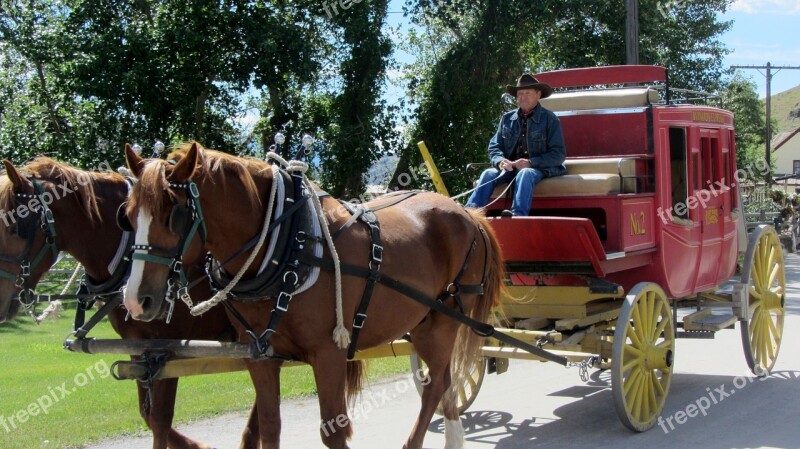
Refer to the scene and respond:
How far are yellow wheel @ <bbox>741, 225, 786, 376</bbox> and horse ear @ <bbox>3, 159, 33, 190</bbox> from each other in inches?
242

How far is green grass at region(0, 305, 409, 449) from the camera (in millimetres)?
6344

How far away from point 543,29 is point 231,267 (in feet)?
45.9

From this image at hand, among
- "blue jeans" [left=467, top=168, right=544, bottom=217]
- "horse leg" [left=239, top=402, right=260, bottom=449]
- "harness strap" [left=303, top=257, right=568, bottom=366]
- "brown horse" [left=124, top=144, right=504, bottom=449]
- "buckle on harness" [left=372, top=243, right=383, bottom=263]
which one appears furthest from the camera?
"blue jeans" [left=467, top=168, right=544, bottom=217]

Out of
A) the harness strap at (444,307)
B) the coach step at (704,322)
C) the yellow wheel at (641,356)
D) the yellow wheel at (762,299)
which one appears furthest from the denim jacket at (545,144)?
the yellow wheel at (762,299)

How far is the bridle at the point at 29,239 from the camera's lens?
180 inches

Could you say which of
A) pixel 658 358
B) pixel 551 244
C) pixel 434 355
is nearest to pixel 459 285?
pixel 434 355

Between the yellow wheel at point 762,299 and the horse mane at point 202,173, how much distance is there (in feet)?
17.4

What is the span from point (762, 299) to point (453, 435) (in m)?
4.12

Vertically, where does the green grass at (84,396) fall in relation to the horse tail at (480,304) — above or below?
below

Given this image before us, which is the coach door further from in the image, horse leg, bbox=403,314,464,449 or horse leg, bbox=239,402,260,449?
horse leg, bbox=239,402,260,449

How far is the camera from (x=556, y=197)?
6.61 m

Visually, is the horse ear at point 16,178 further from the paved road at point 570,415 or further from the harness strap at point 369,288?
the paved road at point 570,415

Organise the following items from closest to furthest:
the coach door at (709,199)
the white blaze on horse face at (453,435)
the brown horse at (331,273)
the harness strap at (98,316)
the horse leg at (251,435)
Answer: the brown horse at (331,273) → the harness strap at (98,316) → the horse leg at (251,435) → the white blaze on horse face at (453,435) → the coach door at (709,199)

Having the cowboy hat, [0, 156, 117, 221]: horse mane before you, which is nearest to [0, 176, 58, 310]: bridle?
[0, 156, 117, 221]: horse mane
